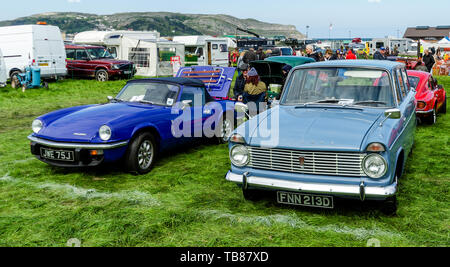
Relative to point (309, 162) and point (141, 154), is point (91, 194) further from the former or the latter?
point (309, 162)

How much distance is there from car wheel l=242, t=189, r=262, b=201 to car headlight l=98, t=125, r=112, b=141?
2104 millimetres

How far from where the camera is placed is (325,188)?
413 centimetres

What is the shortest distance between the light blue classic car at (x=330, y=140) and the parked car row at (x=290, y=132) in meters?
0.01

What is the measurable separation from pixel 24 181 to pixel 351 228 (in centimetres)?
457

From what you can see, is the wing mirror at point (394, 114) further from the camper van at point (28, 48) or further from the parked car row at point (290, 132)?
the camper van at point (28, 48)

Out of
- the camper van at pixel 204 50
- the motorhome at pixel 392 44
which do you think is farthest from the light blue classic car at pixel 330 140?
the motorhome at pixel 392 44

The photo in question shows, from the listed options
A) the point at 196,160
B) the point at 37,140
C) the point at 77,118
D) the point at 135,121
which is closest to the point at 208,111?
the point at 196,160

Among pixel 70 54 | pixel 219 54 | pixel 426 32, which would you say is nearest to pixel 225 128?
pixel 70 54

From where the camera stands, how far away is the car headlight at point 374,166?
403 cm

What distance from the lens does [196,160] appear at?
7.13 m

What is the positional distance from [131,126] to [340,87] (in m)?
3.02

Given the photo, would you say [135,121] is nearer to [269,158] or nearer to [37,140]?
[37,140]

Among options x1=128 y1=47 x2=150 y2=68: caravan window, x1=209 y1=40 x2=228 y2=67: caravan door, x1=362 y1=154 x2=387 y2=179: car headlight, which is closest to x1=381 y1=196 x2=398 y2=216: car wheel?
x1=362 y1=154 x2=387 y2=179: car headlight

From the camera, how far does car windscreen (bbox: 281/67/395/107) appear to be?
16.9 feet
